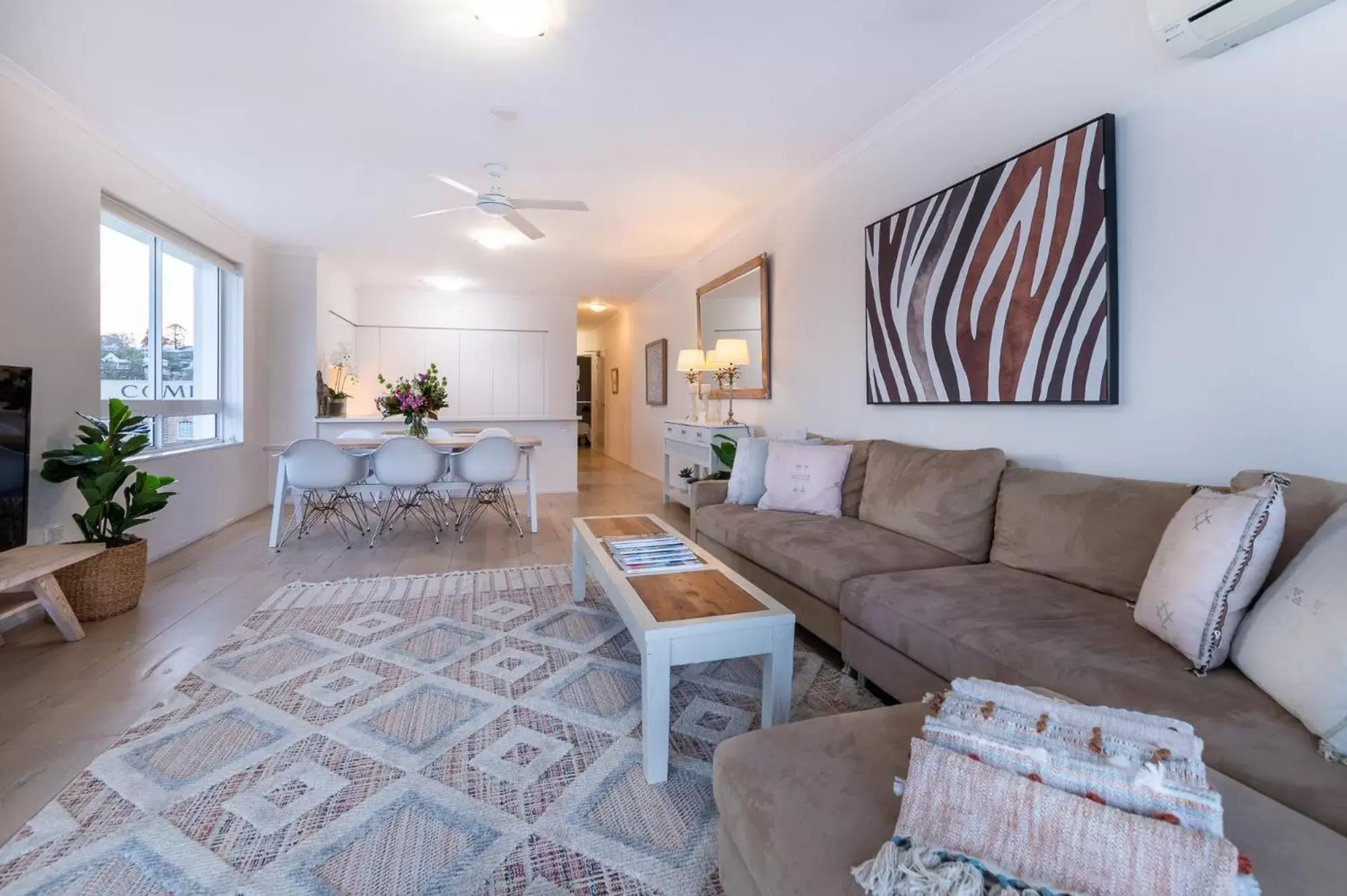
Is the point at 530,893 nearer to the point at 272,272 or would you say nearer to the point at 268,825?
the point at 268,825

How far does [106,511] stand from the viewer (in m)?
2.88

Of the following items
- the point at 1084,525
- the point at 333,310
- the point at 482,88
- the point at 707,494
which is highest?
the point at 482,88

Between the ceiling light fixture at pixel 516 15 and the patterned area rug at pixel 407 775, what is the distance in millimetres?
2409

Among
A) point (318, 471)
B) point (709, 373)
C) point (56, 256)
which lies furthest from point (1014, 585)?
point (56, 256)

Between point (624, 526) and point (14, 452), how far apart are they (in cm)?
251

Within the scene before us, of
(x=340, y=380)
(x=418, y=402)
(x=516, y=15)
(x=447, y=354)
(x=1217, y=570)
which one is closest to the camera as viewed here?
(x=1217, y=570)

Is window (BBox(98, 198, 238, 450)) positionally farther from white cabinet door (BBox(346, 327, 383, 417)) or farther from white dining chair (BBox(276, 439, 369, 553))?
white cabinet door (BBox(346, 327, 383, 417))

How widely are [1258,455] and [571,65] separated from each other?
288 centimetres

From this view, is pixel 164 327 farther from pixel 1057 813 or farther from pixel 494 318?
pixel 1057 813

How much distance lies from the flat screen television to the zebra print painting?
154 inches

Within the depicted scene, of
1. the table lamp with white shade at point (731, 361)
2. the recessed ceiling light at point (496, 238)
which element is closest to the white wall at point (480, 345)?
the recessed ceiling light at point (496, 238)

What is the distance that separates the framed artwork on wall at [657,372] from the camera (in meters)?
7.20

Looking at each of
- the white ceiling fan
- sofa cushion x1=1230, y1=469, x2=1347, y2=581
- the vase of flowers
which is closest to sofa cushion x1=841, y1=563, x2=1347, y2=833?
sofa cushion x1=1230, y1=469, x2=1347, y2=581

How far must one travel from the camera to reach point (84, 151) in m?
3.18
